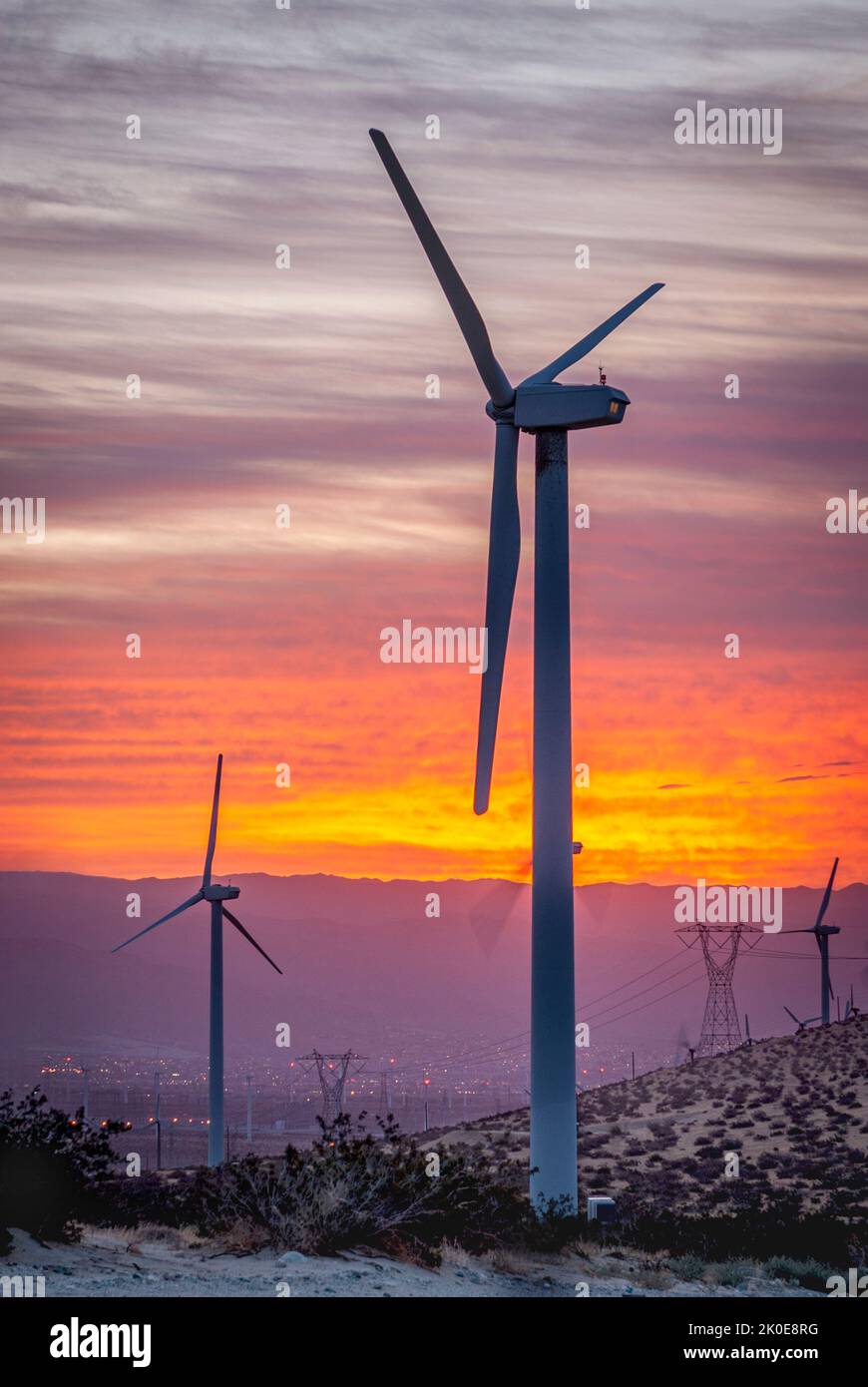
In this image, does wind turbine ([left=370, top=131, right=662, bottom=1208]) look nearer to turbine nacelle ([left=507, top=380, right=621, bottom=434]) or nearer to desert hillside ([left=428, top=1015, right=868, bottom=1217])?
turbine nacelle ([left=507, top=380, right=621, bottom=434])

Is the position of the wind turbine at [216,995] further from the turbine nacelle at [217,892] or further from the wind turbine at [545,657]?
the wind turbine at [545,657]

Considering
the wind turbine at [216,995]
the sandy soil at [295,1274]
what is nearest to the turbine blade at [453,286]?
the sandy soil at [295,1274]

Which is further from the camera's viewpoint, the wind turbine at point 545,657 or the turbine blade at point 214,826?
the turbine blade at point 214,826

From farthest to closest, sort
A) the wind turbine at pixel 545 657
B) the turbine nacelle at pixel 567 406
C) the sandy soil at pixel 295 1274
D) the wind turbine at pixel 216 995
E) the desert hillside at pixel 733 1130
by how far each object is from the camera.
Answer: the wind turbine at pixel 216 995
the desert hillside at pixel 733 1130
the turbine nacelle at pixel 567 406
the wind turbine at pixel 545 657
the sandy soil at pixel 295 1274

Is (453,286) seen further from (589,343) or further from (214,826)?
(214,826)

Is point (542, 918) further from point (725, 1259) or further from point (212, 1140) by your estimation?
point (212, 1140)

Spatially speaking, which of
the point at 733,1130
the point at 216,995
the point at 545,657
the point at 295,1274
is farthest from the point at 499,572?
the point at 733,1130
